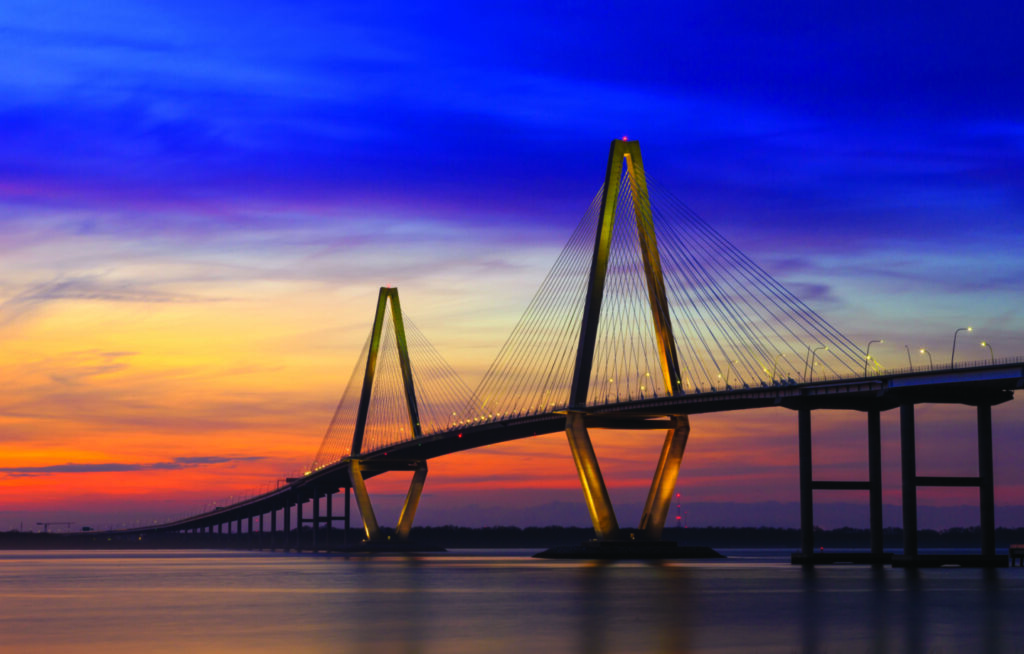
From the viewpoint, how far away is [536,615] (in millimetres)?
37594

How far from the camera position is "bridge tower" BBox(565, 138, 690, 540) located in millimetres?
78125

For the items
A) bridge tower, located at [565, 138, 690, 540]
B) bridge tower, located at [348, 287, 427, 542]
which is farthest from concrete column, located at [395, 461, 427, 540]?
bridge tower, located at [565, 138, 690, 540]

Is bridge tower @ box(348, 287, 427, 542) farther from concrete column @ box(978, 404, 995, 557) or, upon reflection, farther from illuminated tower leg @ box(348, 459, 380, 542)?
concrete column @ box(978, 404, 995, 557)

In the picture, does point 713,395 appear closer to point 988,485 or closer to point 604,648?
point 988,485

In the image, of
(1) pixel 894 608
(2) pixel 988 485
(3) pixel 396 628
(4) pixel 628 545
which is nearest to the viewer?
(3) pixel 396 628

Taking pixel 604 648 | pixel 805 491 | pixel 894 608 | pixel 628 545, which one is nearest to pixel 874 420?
pixel 805 491

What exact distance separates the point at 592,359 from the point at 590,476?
762 cm

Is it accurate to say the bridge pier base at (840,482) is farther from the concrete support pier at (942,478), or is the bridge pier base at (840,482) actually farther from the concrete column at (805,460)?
the concrete support pier at (942,478)

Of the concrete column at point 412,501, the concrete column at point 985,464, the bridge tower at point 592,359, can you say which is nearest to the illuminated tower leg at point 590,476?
the bridge tower at point 592,359

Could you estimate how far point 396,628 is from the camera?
33.9 meters

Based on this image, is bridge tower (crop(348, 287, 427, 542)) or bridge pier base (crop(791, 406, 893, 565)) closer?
bridge pier base (crop(791, 406, 893, 565))

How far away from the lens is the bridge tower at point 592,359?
78125 millimetres

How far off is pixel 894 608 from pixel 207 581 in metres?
36.7

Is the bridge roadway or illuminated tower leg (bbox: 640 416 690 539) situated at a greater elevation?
the bridge roadway
